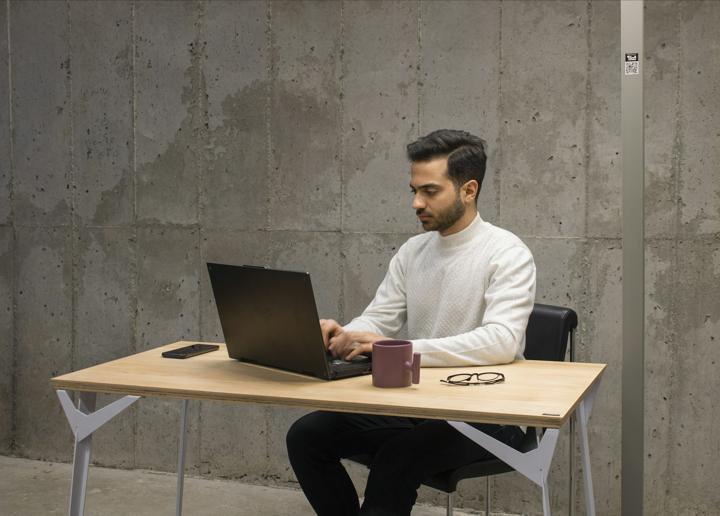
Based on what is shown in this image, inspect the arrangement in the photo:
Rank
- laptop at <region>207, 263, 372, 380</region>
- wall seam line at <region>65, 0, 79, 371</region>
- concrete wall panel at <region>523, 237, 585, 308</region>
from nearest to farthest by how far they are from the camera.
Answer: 1. laptop at <region>207, 263, 372, 380</region>
2. concrete wall panel at <region>523, 237, 585, 308</region>
3. wall seam line at <region>65, 0, 79, 371</region>

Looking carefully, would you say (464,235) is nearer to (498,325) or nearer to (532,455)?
(498,325)

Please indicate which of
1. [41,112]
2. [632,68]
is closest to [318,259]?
[41,112]

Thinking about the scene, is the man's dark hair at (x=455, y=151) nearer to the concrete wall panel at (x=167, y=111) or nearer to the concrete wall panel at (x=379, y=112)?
the concrete wall panel at (x=379, y=112)

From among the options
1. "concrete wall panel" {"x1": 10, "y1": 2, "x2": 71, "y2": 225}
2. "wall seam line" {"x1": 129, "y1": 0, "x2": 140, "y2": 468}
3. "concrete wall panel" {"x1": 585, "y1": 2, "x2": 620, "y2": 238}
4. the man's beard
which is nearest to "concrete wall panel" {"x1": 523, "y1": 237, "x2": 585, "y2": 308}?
"concrete wall panel" {"x1": 585, "y1": 2, "x2": 620, "y2": 238}

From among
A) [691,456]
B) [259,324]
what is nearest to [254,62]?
[259,324]

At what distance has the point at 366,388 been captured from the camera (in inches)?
82.0

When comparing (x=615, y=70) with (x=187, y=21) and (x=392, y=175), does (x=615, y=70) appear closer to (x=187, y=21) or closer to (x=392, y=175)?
(x=392, y=175)

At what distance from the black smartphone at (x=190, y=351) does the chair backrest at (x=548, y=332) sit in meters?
1.01

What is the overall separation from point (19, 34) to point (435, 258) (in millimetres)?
2670

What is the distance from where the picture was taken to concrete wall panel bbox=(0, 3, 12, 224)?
427 centimetres

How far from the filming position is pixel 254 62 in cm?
386

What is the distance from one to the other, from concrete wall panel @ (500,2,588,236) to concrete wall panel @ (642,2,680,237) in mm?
249

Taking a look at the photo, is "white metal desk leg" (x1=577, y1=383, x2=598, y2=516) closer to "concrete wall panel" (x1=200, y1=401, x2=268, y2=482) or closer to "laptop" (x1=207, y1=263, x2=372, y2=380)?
"laptop" (x1=207, y1=263, x2=372, y2=380)

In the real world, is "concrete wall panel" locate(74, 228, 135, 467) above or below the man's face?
below
